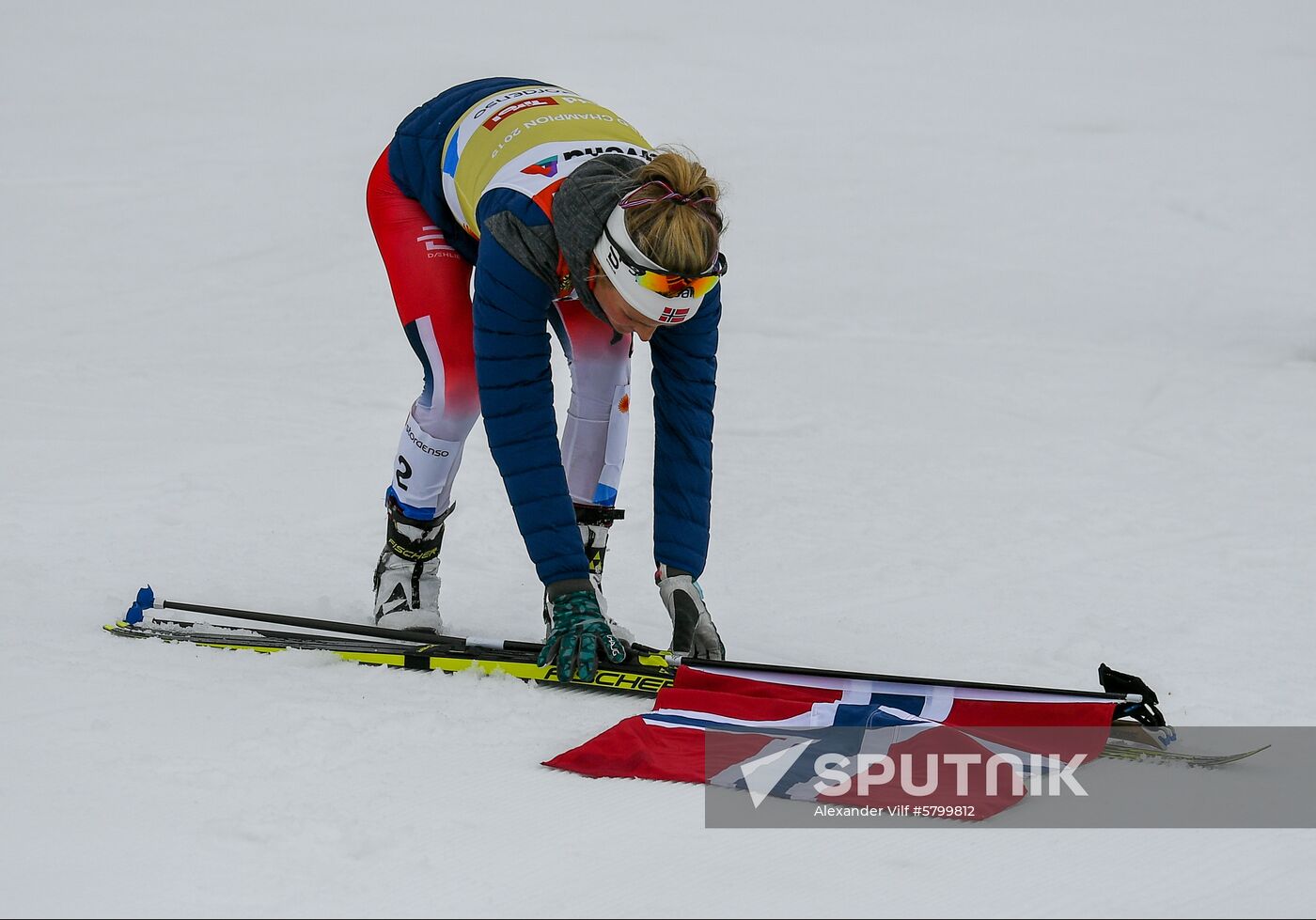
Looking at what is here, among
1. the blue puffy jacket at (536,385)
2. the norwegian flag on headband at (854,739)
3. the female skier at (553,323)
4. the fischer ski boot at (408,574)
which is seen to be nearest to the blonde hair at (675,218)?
the female skier at (553,323)

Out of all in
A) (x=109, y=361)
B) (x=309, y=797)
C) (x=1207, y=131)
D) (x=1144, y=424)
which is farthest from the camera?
(x=1207, y=131)

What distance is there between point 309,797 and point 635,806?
546 mm

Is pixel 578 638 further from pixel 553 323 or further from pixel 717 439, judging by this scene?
pixel 717 439

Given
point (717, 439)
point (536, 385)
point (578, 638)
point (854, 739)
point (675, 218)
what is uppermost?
point (717, 439)

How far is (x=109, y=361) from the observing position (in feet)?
21.1

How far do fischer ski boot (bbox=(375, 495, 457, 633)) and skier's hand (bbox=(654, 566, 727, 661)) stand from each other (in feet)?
2.13

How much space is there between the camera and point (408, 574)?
11.6 feet

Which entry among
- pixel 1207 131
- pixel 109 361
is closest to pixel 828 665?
pixel 109 361

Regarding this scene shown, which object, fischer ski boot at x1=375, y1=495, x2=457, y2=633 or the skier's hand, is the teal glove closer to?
the skier's hand

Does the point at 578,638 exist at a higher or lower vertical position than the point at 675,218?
lower

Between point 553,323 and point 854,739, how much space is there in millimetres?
1289

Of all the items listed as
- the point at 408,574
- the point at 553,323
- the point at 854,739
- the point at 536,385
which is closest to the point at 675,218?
the point at 536,385

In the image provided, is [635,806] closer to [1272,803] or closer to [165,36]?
[1272,803]

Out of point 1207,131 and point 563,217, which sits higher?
point 1207,131
